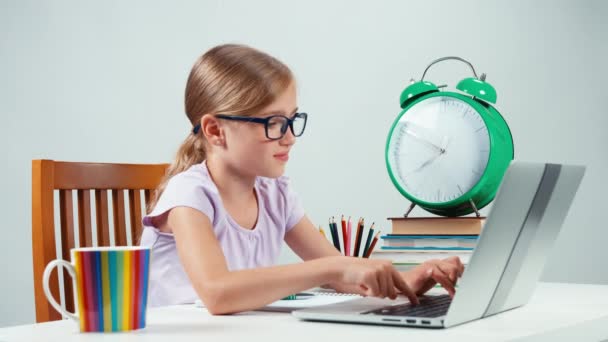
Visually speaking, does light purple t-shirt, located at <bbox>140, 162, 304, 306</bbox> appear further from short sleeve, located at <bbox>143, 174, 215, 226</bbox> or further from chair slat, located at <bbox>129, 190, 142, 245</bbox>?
chair slat, located at <bbox>129, 190, 142, 245</bbox>

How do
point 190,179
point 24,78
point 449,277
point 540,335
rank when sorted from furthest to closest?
point 24,78
point 190,179
point 449,277
point 540,335

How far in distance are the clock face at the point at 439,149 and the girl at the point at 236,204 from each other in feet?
0.69

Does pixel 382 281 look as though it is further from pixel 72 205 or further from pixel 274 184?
pixel 72 205

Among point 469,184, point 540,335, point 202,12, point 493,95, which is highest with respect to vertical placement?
point 202,12

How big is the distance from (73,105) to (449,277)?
1.66 m

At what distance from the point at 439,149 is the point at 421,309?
0.58 meters

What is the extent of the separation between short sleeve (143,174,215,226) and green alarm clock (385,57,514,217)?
42cm

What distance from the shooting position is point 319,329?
783 millimetres

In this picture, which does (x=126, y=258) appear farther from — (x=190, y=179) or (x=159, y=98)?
(x=159, y=98)

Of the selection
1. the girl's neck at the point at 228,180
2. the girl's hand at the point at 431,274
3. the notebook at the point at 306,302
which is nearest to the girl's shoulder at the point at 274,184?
the girl's neck at the point at 228,180

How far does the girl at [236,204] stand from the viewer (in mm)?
965

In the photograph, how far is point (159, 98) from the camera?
239cm

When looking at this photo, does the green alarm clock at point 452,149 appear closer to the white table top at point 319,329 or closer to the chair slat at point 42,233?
the white table top at point 319,329

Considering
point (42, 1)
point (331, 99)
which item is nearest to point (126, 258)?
point (331, 99)
